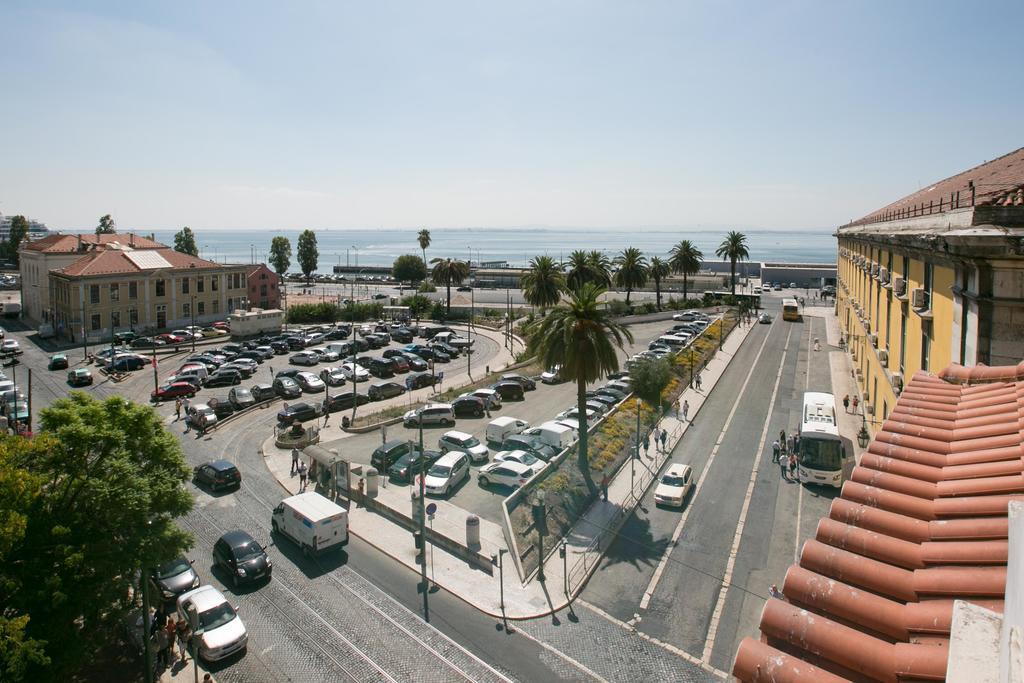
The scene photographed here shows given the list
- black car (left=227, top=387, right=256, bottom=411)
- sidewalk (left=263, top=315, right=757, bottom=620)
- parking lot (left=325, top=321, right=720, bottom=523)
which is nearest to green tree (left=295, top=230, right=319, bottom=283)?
black car (left=227, top=387, right=256, bottom=411)

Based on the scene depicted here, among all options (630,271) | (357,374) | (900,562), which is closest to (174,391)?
(357,374)

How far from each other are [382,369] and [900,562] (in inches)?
2107

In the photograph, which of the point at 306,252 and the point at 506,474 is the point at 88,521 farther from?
the point at 306,252

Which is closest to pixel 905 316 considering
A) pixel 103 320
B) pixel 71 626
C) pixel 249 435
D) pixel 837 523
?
pixel 837 523

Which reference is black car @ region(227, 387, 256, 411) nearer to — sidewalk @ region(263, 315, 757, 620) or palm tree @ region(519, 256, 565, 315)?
sidewalk @ region(263, 315, 757, 620)

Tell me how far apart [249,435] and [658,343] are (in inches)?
1571

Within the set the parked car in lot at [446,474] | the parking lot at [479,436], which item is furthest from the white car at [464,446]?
the parked car in lot at [446,474]

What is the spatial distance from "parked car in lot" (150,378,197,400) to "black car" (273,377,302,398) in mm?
6194

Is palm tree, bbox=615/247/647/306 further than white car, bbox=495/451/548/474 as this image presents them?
Yes

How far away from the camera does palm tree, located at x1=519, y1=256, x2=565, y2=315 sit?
61719 millimetres

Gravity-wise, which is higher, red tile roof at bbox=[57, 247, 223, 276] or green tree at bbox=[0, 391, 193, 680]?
red tile roof at bbox=[57, 247, 223, 276]

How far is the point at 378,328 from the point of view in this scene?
77.8m

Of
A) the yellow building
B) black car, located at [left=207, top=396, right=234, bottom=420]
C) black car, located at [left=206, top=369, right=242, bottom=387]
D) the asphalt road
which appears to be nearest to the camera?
the yellow building

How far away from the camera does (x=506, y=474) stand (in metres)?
29.9
